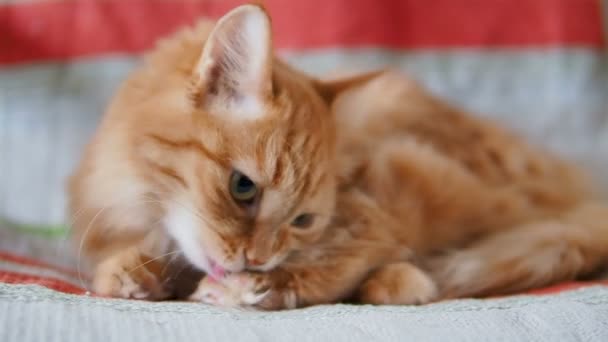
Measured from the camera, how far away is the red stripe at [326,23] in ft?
7.34

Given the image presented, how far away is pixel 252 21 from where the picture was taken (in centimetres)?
124

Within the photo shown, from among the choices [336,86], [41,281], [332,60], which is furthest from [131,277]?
[332,60]

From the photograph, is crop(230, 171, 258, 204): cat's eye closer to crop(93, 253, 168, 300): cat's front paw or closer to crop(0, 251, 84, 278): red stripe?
crop(93, 253, 168, 300): cat's front paw

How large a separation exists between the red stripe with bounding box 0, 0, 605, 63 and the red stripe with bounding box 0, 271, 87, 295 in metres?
1.09

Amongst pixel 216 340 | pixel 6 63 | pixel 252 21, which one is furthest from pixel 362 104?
pixel 6 63

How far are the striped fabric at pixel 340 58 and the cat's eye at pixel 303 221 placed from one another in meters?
0.91

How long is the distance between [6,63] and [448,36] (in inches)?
56.7

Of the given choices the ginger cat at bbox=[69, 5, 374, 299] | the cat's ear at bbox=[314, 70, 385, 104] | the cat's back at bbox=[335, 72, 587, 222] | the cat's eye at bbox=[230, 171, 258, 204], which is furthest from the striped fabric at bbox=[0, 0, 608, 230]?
the cat's eye at bbox=[230, 171, 258, 204]

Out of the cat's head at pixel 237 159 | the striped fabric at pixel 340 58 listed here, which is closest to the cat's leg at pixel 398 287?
the cat's head at pixel 237 159

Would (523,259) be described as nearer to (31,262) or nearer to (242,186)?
(242,186)

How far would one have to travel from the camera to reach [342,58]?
2.29m

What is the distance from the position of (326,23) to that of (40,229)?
1.10 meters

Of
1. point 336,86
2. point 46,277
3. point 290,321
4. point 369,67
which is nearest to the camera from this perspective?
point 290,321

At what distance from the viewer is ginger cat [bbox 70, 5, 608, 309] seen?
1.29 metres
